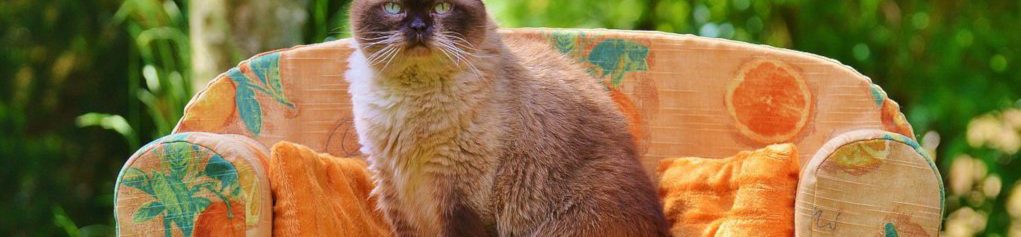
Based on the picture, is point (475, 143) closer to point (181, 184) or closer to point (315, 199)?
point (315, 199)

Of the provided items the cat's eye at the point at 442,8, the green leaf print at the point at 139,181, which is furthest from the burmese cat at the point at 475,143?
the green leaf print at the point at 139,181

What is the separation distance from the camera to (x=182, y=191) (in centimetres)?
168

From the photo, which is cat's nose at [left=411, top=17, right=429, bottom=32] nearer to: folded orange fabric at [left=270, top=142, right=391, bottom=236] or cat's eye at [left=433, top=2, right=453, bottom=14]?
cat's eye at [left=433, top=2, right=453, bottom=14]

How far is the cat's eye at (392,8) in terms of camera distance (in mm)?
1831

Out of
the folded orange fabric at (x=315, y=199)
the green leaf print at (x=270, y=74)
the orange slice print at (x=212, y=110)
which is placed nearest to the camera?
the folded orange fabric at (x=315, y=199)

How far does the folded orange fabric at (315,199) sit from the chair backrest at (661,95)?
0.71ft

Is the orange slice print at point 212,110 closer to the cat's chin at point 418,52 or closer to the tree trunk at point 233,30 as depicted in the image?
the cat's chin at point 418,52

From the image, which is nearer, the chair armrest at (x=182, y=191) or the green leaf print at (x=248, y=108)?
the chair armrest at (x=182, y=191)

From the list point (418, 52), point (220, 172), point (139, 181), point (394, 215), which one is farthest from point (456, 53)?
point (139, 181)

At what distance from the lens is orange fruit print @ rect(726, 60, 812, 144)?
2.13 metres

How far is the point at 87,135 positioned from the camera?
350 cm

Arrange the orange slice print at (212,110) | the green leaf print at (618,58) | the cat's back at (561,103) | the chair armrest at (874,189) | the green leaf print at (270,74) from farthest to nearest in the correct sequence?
the green leaf print at (618,58), the green leaf print at (270,74), the orange slice print at (212,110), the cat's back at (561,103), the chair armrest at (874,189)

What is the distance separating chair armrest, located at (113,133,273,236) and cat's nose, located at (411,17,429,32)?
365mm

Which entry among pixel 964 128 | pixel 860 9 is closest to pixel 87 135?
pixel 860 9
